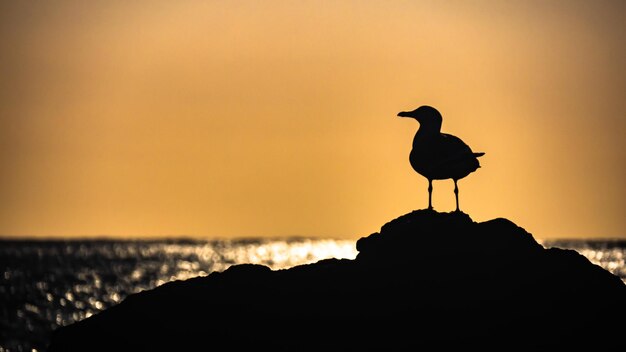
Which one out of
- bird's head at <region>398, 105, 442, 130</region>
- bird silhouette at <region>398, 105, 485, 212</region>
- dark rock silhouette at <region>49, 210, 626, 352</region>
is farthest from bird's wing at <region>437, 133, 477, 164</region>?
dark rock silhouette at <region>49, 210, 626, 352</region>

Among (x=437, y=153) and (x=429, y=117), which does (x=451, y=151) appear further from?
(x=429, y=117)

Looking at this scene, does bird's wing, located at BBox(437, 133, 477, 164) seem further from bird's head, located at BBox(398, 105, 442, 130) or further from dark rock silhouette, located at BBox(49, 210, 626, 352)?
dark rock silhouette, located at BBox(49, 210, 626, 352)

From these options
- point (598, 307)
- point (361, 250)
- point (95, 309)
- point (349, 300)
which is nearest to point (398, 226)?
point (361, 250)

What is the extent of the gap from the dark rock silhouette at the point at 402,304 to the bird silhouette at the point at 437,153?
1486 millimetres

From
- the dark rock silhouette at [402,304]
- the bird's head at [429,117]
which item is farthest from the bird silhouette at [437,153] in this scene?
the dark rock silhouette at [402,304]

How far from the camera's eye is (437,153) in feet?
63.5

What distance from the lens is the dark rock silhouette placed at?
16203 millimetres

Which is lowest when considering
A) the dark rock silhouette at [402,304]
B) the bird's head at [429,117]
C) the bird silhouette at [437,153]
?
the dark rock silhouette at [402,304]

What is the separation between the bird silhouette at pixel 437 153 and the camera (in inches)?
762

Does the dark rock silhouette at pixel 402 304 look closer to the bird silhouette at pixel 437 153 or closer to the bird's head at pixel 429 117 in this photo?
the bird silhouette at pixel 437 153

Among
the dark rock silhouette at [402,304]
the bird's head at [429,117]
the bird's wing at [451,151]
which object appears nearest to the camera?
the dark rock silhouette at [402,304]

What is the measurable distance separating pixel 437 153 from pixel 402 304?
11.6ft

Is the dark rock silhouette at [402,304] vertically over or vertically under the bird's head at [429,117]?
under

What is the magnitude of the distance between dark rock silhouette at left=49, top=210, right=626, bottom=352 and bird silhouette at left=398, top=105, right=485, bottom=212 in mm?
1486
